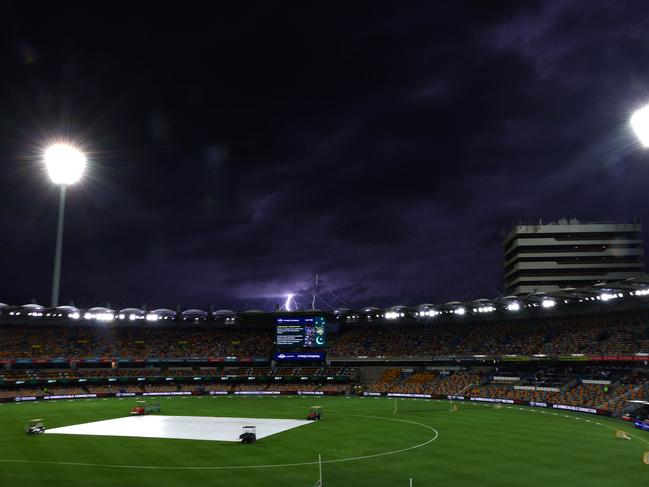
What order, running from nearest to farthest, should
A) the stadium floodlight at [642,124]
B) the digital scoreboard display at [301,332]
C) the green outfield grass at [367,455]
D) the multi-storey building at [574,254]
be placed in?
the green outfield grass at [367,455], the stadium floodlight at [642,124], the digital scoreboard display at [301,332], the multi-storey building at [574,254]

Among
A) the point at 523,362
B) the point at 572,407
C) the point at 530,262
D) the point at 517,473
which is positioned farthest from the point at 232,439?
the point at 530,262

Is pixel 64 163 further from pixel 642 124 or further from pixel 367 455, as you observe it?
pixel 642 124

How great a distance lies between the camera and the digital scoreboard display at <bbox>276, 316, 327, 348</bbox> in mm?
105000

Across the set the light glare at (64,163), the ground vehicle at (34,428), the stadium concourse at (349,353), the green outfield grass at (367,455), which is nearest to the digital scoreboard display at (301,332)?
the stadium concourse at (349,353)

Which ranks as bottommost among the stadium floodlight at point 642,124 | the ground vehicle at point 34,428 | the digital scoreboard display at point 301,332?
the ground vehicle at point 34,428

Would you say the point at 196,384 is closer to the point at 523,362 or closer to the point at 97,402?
the point at 97,402

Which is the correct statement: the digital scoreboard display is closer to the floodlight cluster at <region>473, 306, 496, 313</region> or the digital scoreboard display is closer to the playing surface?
the floodlight cluster at <region>473, 306, 496, 313</region>

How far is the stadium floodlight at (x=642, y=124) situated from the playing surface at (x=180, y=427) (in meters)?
42.4

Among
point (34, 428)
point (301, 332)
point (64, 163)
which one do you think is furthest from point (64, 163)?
point (301, 332)

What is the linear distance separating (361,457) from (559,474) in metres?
13.5

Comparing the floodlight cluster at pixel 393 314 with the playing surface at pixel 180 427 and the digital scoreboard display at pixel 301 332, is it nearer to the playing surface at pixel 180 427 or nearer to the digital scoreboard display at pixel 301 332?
the digital scoreboard display at pixel 301 332

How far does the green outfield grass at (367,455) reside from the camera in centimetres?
3067

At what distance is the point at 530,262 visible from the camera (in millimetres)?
144000

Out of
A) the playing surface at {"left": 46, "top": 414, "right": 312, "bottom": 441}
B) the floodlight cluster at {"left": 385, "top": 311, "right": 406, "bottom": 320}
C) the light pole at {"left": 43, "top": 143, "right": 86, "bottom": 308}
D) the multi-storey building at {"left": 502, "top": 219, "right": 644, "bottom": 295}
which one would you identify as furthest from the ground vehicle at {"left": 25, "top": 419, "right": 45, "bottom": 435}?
the multi-storey building at {"left": 502, "top": 219, "right": 644, "bottom": 295}
